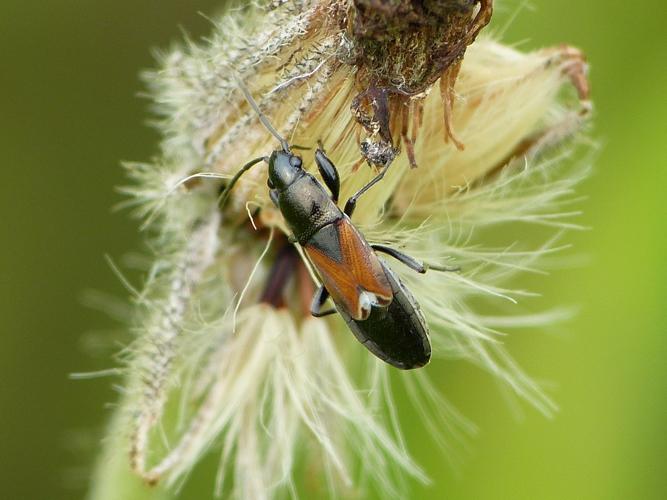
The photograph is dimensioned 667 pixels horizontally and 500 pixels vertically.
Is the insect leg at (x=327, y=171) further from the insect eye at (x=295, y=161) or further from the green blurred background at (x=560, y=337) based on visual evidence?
the green blurred background at (x=560, y=337)

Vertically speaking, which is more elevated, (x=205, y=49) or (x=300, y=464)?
(x=205, y=49)

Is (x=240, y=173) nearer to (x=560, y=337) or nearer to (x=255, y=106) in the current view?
(x=255, y=106)

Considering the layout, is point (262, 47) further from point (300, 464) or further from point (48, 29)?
point (48, 29)

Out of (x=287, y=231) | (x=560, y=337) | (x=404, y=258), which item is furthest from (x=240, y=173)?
(x=560, y=337)

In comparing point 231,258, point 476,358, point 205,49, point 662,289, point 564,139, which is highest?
point 205,49

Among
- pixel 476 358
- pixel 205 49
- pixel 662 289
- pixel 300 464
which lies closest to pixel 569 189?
pixel 662 289

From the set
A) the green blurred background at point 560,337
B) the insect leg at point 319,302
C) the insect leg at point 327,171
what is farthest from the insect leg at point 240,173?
the green blurred background at point 560,337

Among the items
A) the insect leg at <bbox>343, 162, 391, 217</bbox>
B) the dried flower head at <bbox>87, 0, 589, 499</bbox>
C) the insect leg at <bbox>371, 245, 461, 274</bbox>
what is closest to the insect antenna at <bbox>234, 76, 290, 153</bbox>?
the dried flower head at <bbox>87, 0, 589, 499</bbox>
